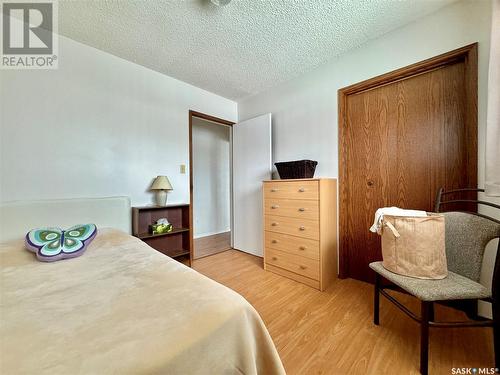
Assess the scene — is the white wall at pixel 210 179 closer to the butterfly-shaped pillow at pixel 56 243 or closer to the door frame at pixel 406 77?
the door frame at pixel 406 77

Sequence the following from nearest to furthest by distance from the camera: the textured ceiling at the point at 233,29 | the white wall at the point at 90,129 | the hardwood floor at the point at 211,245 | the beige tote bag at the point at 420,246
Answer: the beige tote bag at the point at 420,246 → the textured ceiling at the point at 233,29 → the white wall at the point at 90,129 → the hardwood floor at the point at 211,245

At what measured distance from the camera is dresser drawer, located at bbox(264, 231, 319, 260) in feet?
6.44

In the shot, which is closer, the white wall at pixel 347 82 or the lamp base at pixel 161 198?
the white wall at pixel 347 82

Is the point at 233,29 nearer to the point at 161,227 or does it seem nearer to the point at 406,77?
the point at 406,77

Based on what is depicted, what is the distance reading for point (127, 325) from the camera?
624 millimetres

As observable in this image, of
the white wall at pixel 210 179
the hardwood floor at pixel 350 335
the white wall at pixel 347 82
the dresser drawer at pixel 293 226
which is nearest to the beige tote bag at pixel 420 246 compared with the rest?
the hardwood floor at pixel 350 335

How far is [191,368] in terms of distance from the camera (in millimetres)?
543

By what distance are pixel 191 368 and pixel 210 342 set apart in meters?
0.08

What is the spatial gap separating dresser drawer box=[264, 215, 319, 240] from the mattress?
1347 millimetres

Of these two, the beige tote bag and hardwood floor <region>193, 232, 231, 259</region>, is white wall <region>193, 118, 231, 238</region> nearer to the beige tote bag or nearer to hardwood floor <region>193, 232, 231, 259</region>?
hardwood floor <region>193, 232, 231, 259</region>

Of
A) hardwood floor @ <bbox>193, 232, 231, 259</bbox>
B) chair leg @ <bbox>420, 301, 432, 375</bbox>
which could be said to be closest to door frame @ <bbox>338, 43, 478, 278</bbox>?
chair leg @ <bbox>420, 301, 432, 375</bbox>

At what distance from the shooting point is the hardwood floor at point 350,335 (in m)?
1.11

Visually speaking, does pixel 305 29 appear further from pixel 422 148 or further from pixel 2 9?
pixel 2 9

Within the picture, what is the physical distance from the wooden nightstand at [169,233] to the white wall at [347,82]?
1.56 m
